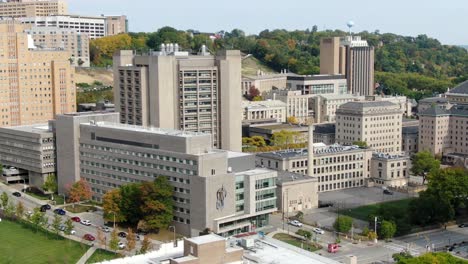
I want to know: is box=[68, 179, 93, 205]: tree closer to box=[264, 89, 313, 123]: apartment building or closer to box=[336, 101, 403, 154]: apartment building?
box=[336, 101, 403, 154]: apartment building

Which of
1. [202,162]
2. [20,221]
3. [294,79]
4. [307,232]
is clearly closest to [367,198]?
[307,232]

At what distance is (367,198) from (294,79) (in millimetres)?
63320

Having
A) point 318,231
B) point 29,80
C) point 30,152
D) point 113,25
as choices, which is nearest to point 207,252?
point 318,231

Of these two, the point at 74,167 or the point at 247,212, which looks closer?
the point at 247,212

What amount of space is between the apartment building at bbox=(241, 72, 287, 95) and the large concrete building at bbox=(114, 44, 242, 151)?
5609 cm

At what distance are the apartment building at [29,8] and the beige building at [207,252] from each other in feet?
549

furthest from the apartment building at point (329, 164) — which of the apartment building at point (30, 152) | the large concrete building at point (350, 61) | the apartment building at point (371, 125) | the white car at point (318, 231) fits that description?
the large concrete building at point (350, 61)

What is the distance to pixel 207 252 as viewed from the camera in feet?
116

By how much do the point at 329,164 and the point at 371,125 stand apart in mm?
21702

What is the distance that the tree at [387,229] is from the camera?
61.3 m

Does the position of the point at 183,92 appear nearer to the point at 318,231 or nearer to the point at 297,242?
the point at 318,231

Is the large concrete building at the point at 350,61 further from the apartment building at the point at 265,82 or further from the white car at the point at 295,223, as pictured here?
the white car at the point at 295,223

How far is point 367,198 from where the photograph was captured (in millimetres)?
78562

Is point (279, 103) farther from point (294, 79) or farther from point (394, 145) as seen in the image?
point (394, 145)
